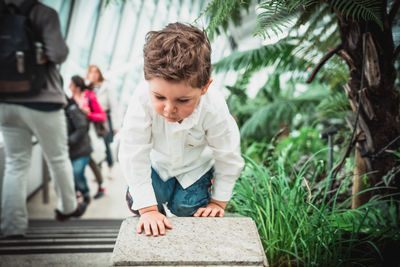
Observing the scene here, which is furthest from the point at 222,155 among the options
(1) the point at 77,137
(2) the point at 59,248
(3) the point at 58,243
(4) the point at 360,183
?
(1) the point at 77,137

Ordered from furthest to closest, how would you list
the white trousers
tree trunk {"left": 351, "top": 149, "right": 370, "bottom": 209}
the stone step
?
the white trousers < the stone step < tree trunk {"left": 351, "top": 149, "right": 370, "bottom": 209}

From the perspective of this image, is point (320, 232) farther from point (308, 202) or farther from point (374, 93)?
point (374, 93)

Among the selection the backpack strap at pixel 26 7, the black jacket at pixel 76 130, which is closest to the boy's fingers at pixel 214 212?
the backpack strap at pixel 26 7

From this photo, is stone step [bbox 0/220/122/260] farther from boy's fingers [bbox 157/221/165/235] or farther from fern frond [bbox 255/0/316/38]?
fern frond [bbox 255/0/316/38]

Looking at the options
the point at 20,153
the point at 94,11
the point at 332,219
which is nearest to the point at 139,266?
the point at 332,219

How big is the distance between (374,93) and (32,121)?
7.38ft

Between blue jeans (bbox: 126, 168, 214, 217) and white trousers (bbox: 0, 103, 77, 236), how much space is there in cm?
118

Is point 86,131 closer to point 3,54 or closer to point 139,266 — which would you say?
point 3,54

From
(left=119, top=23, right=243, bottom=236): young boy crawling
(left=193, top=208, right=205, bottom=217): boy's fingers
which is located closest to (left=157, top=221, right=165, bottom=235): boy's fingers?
(left=119, top=23, right=243, bottom=236): young boy crawling

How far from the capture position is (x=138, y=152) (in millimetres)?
1362

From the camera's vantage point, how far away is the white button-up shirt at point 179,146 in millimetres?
1351

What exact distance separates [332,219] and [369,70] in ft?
2.57

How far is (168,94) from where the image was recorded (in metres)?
1.15

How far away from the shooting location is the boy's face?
1.14m
